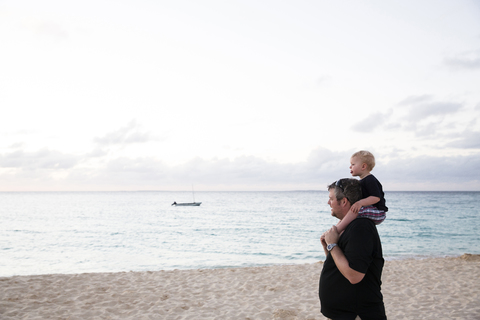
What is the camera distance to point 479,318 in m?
5.53

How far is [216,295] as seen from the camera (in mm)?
7148

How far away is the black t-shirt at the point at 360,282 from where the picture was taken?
2.01m

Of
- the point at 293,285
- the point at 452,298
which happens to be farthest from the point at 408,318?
the point at 293,285

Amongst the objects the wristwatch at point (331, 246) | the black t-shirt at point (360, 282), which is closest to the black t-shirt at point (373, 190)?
the black t-shirt at point (360, 282)

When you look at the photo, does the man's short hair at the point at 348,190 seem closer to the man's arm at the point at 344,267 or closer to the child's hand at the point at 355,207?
the child's hand at the point at 355,207

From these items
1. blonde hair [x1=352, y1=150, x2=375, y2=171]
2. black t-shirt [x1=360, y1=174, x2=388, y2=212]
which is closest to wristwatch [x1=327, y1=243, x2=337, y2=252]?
black t-shirt [x1=360, y1=174, x2=388, y2=212]

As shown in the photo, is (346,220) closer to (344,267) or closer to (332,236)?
(332,236)

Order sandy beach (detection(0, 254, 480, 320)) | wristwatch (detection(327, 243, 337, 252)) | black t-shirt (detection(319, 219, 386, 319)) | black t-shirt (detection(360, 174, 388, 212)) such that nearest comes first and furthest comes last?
black t-shirt (detection(319, 219, 386, 319))
wristwatch (detection(327, 243, 337, 252))
black t-shirt (detection(360, 174, 388, 212))
sandy beach (detection(0, 254, 480, 320))

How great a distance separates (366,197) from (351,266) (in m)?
0.80

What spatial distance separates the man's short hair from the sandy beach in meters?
4.21

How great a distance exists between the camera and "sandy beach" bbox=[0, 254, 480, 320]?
5844mm

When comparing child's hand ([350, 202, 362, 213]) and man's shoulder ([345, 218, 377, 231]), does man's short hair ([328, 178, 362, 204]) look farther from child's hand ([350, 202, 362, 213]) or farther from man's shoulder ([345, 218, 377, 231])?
man's shoulder ([345, 218, 377, 231])

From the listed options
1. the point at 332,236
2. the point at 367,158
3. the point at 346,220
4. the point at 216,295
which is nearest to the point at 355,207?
the point at 346,220

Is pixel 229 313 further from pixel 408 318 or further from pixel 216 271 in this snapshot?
pixel 216 271
